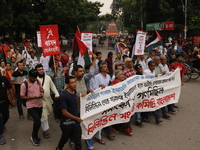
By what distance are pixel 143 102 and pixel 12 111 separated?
3.94 meters

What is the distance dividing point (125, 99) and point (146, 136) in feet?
3.10

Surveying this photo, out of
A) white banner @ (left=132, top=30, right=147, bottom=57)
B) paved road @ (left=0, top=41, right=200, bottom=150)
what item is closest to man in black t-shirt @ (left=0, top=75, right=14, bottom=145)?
paved road @ (left=0, top=41, right=200, bottom=150)

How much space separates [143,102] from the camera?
17.1 feet

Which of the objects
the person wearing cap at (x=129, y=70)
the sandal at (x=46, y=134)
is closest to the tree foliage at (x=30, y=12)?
the person wearing cap at (x=129, y=70)

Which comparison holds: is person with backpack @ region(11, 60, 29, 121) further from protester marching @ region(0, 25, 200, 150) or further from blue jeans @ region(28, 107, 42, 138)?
blue jeans @ region(28, 107, 42, 138)

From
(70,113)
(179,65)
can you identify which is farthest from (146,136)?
(179,65)

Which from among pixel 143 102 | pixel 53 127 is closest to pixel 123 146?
pixel 143 102

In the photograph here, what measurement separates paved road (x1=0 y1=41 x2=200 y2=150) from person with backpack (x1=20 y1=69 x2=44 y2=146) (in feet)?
1.54

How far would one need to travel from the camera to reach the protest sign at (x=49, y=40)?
17.1ft

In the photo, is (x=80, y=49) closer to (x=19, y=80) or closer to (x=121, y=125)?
(x=19, y=80)

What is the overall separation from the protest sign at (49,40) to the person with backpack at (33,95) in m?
1.19

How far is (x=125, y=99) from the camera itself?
4.66 metres

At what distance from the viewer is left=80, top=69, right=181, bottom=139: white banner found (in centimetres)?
410

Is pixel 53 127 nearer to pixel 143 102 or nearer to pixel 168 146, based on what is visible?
pixel 143 102
